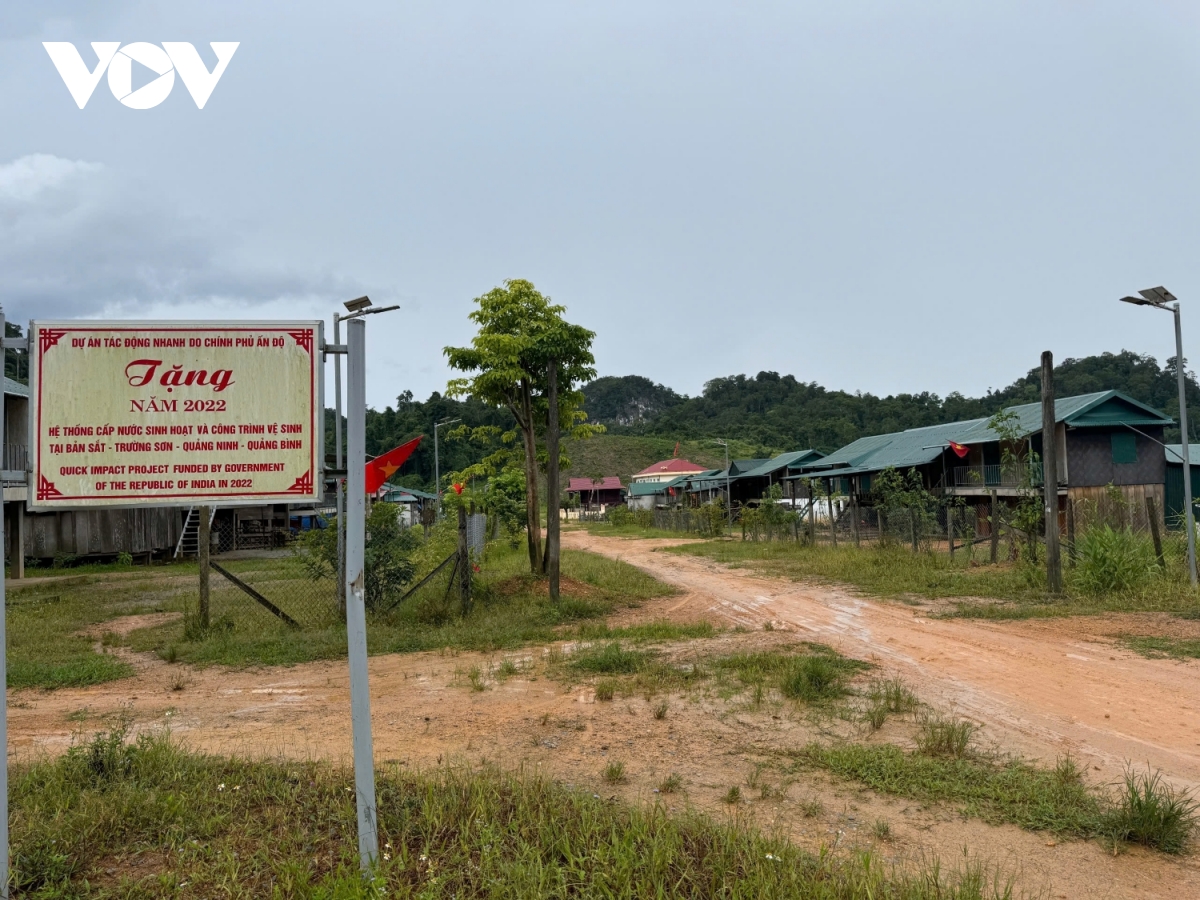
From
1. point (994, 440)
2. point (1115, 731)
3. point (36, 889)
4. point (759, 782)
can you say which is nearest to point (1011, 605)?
point (1115, 731)

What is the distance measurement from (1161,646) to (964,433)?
26.7m

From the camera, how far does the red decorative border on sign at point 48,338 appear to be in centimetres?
404

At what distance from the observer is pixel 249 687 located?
8.48m

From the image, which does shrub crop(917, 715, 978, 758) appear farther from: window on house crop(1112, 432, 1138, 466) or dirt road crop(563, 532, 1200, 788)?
window on house crop(1112, 432, 1138, 466)

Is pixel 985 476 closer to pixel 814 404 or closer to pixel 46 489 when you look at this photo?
pixel 46 489

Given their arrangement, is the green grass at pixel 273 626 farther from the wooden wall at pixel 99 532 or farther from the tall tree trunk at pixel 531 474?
the wooden wall at pixel 99 532

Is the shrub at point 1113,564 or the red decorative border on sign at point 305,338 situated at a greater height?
the red decorative border on sign at point 305,338

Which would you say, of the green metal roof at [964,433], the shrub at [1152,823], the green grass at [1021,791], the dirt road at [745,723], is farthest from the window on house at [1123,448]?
the shrub at [1152,823]

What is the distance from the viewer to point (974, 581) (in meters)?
15.4

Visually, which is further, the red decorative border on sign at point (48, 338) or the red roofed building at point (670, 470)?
the red roofed building at point (670, 470)

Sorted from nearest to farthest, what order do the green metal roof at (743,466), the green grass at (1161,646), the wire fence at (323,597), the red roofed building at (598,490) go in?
the green grass at (1161,646) < the wire fence at (323,597) < the green metal roof at (743,466) < the red roofed building at (598,490)

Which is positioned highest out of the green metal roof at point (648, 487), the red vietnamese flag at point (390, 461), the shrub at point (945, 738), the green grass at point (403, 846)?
the green metal roof at point (648, 487)

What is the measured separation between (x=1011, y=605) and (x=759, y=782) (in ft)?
31.1

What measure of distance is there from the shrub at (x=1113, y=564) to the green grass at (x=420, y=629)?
7.39m
